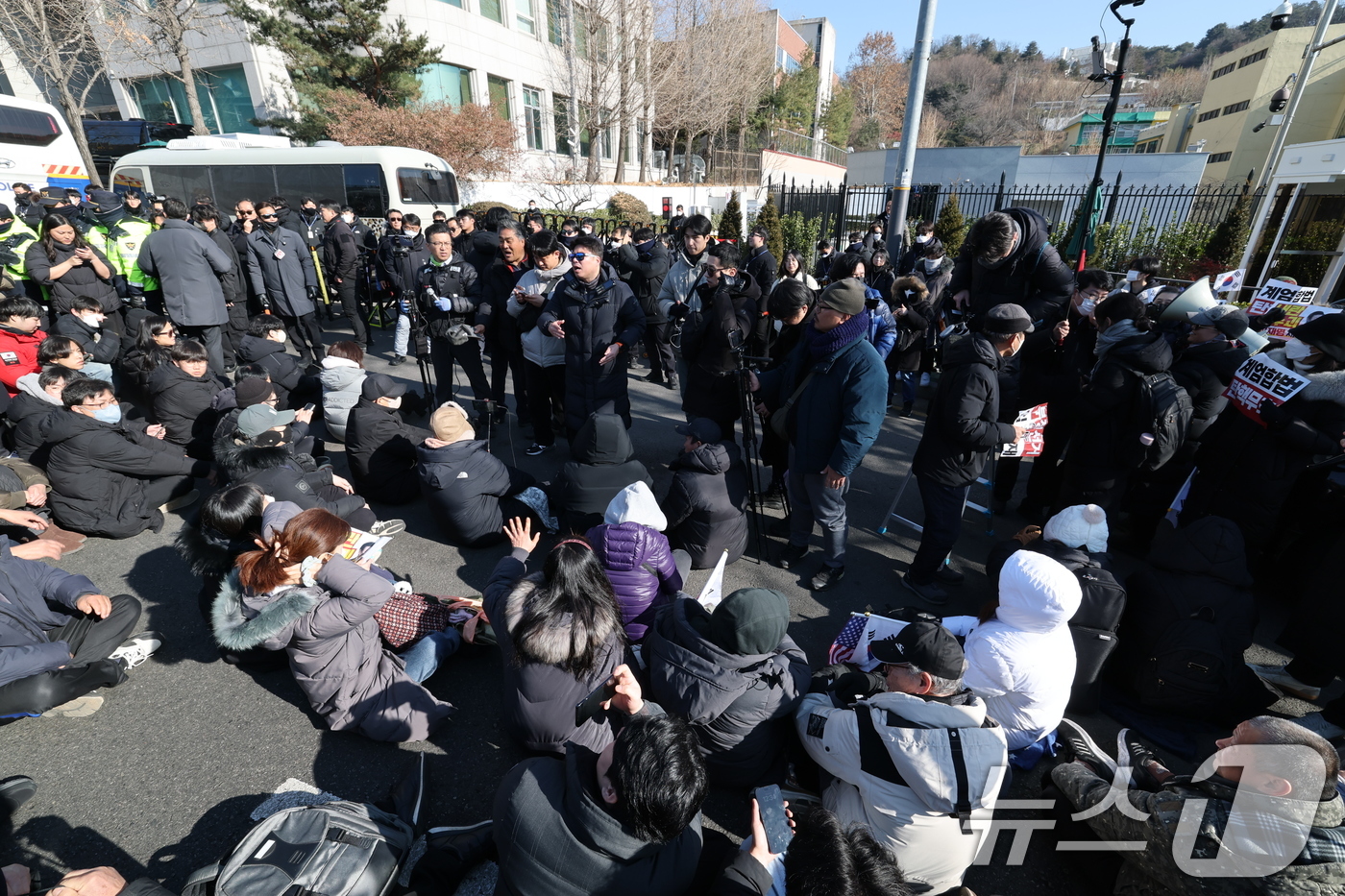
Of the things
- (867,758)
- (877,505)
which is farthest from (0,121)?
(867,758)

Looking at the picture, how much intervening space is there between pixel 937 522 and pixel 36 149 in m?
18.8

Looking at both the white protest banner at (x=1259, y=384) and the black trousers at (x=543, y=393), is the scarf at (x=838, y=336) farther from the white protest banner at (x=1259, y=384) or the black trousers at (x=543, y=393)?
the black trousers at (x=543, y=393)

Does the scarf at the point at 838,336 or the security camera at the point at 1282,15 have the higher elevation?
the security camera at the point at 1282,15

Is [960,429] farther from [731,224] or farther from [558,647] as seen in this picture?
[731,224]

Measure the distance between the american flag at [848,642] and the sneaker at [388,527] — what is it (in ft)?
10.3

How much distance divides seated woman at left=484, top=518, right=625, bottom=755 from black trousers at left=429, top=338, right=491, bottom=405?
12.7 feet

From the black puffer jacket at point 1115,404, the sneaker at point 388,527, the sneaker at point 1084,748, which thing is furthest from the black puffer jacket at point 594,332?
the sneaker at point 1084,748

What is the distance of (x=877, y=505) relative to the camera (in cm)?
499

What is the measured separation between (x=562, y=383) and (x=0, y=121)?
50.3ft

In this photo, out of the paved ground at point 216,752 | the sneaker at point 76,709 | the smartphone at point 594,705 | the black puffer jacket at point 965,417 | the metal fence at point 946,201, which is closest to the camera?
the smartphone at point 594,705

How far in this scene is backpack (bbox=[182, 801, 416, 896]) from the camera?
1.75m

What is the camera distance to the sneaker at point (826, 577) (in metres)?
3.88

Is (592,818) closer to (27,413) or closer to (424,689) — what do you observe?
(424,689)

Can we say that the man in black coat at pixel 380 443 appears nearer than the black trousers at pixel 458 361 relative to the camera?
Yes
